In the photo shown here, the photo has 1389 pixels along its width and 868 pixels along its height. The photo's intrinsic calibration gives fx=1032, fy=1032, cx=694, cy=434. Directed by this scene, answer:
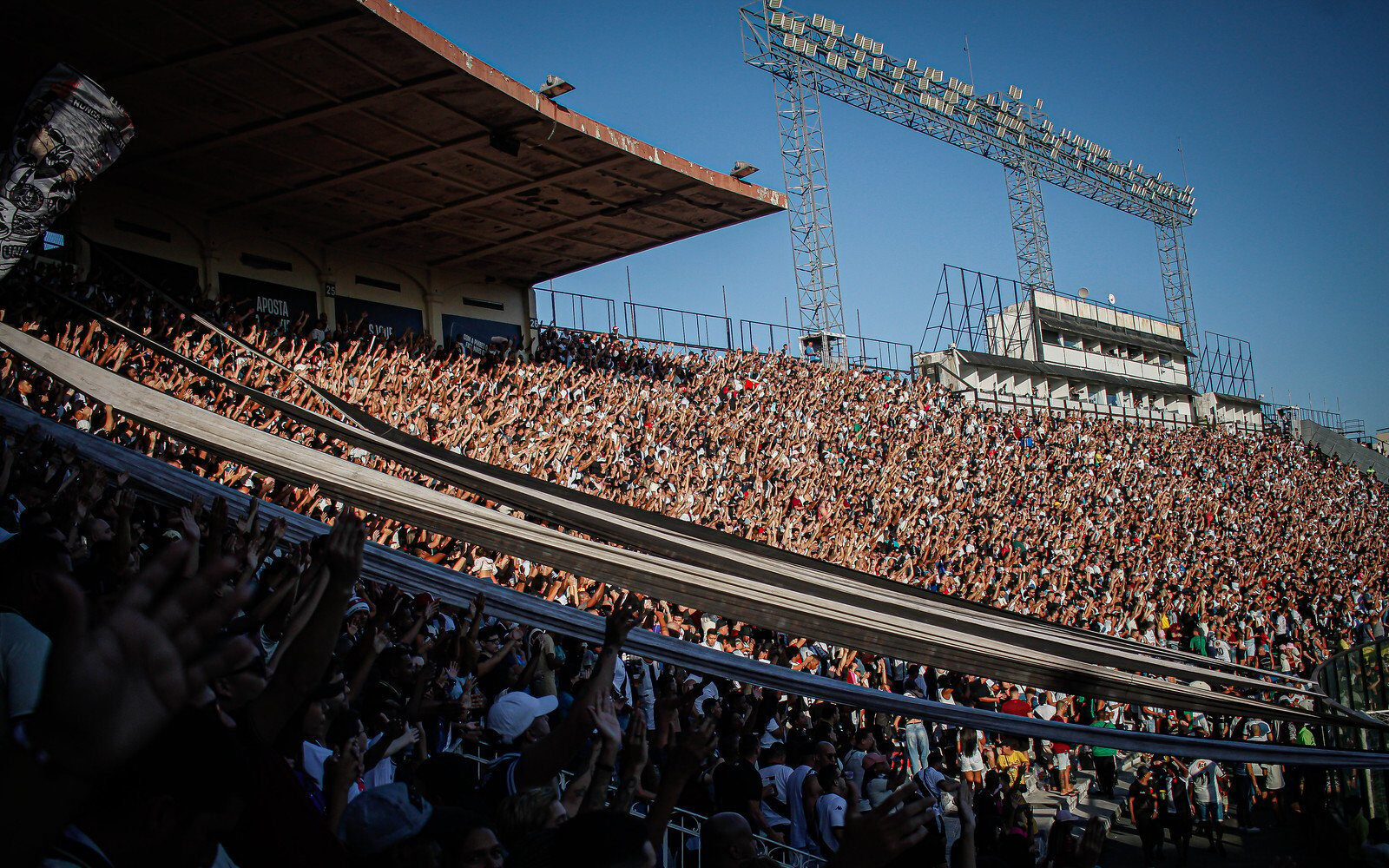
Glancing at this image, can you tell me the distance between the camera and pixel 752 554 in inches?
198

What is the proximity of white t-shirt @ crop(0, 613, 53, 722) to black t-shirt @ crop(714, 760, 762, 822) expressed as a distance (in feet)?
12.7

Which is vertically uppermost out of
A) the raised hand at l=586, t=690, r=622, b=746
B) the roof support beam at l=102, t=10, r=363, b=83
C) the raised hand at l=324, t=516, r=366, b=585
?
the roof support beam at l=102, t=10, r=363, b=83

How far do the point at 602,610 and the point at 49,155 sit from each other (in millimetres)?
Result: 5528

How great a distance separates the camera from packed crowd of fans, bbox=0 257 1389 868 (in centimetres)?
165

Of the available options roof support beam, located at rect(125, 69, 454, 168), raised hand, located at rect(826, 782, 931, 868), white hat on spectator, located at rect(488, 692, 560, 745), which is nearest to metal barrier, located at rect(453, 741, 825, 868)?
white hat on spectator, located at rect(488, 692, 560, 745)

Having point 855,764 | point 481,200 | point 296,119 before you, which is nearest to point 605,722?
point 855,764

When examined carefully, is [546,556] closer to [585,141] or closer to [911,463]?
[585,141]

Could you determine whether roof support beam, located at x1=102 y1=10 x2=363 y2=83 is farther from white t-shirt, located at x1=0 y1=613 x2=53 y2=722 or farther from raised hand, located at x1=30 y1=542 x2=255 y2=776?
raised hand, located at x1=30 y1=542 x2=255 y2=776

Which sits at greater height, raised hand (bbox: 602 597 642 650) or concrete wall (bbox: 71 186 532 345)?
concrete wall (bbox: 71 186 532 345)

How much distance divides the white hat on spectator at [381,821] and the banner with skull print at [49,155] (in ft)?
20.9

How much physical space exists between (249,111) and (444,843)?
13811 millimetres

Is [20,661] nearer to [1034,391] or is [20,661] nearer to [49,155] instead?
[49,155]

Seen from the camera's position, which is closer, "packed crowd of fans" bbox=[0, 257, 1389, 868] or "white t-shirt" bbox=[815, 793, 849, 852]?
"packed crowd of fans" bbox=[0, 257, 1389, 868]

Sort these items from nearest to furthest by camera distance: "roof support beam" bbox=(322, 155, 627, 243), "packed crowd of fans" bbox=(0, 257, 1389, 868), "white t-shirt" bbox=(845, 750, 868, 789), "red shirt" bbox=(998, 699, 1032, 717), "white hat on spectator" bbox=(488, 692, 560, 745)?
"packed crowd of fans" bbox=(0, 257, 1389, 868)
"white hat on spectator" bbox=(488, 692, 560, 745)
"white t-shirt" bbox=(845, 750, 868, 789)
"red shirt" bbox=(998, 699, 1032, 717)
"roof support beam" bbox=(322, 155, 627, 243)
